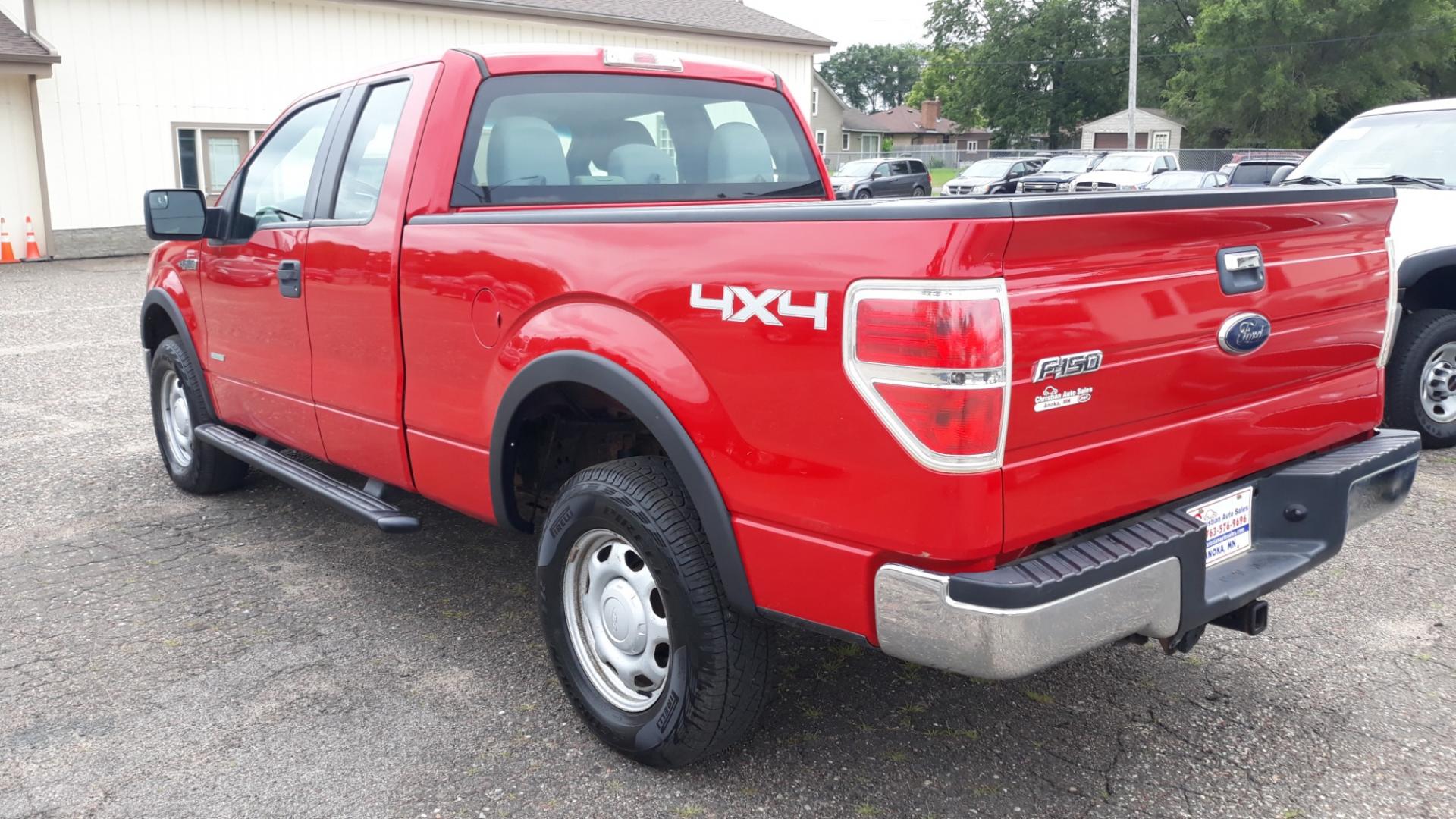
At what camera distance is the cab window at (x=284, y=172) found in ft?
15.0

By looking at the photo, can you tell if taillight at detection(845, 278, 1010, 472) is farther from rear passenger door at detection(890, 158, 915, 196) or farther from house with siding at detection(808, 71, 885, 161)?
house with siding at detection(808, 71, 885, 161)

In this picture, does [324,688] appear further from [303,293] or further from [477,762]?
[303,293]

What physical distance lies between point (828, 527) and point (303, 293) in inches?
101

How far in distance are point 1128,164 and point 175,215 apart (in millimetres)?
28491

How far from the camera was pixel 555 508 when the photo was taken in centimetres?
323

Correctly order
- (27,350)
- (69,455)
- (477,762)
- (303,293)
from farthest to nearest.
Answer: (27,350) → (69,455) → (303,293) → (477,762)

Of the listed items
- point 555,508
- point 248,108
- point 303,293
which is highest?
point 248,108

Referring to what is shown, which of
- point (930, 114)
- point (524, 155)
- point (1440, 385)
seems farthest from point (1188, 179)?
point (930, 114)

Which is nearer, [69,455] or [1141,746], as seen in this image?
[1141,746]

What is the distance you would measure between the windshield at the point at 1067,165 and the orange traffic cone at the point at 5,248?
25583 mm

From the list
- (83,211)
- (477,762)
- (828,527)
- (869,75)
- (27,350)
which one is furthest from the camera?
(869,75)

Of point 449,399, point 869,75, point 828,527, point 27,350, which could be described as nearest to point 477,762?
point 449,399

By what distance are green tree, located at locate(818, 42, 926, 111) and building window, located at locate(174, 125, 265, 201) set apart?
118144mm

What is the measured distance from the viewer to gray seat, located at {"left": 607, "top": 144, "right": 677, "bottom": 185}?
4195 mm
